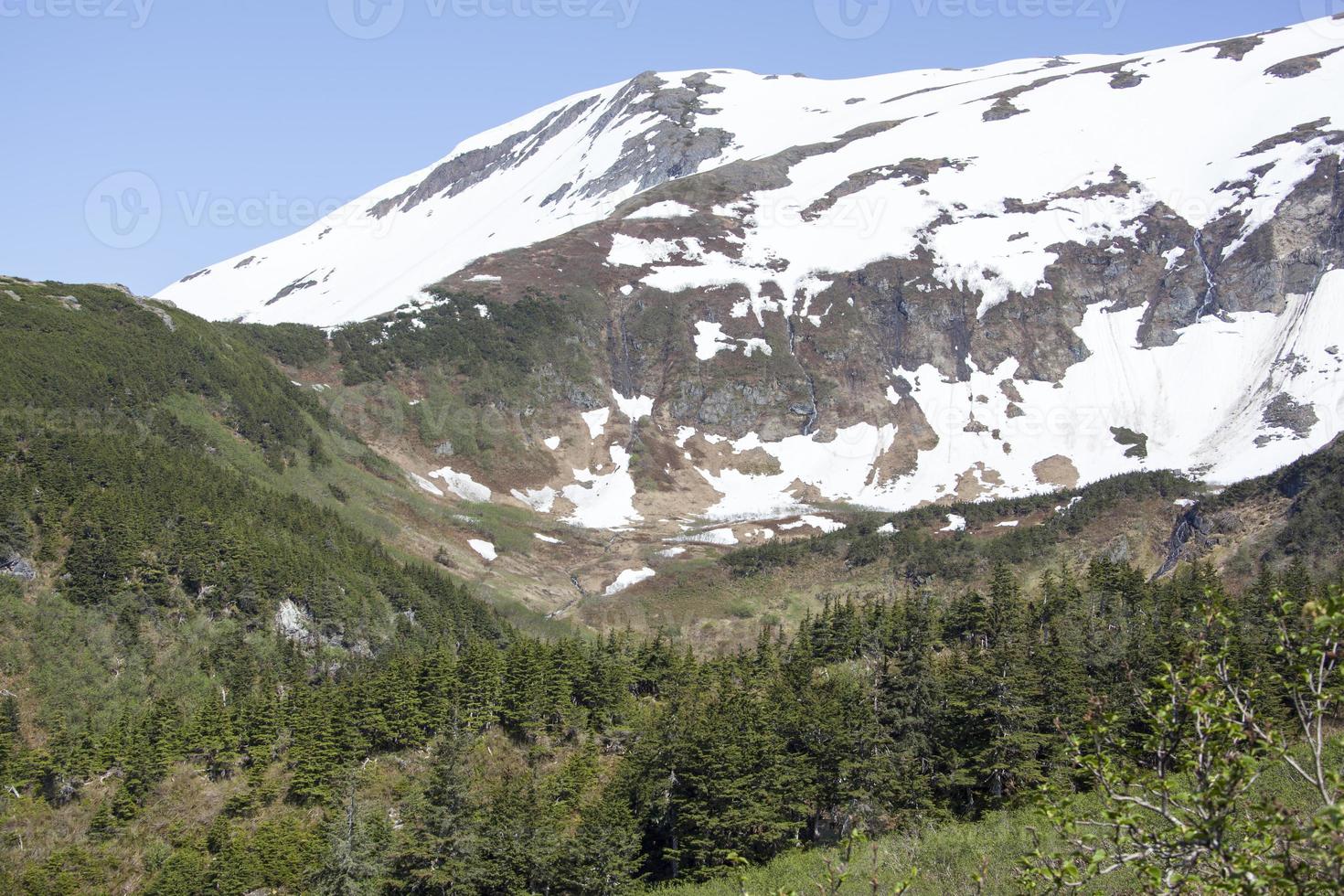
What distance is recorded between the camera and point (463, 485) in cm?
11688

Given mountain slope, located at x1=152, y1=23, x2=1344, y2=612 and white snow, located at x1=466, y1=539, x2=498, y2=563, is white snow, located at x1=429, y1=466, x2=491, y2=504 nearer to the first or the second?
mountain slope, located at x1=152, y1=23, x2=1344, y2=612

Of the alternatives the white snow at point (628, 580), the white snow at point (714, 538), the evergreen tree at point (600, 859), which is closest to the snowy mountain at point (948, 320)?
the white snow at point (714, 538)

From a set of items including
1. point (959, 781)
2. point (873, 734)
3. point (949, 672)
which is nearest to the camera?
point (959, 781)

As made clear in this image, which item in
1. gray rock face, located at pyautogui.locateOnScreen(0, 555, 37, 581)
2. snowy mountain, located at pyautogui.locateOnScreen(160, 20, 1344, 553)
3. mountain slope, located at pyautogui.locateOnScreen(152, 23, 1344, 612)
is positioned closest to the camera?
gray rock face, located at pyautogui.locateOnScreen(0, 555, 37, 581)

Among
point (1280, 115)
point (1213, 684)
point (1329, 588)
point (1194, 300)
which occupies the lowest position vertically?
point (1213, 684)

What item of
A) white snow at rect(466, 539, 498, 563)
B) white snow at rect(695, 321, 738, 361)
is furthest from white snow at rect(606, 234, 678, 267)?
white snow at rect(466, 539, 498, 563)

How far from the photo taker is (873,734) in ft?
119

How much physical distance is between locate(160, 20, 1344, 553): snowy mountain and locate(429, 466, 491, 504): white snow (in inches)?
57.1

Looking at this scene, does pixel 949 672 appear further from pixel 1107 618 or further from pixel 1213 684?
pixel 1213 684

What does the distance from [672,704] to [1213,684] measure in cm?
3848

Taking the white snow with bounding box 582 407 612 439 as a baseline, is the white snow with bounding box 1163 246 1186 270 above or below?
above

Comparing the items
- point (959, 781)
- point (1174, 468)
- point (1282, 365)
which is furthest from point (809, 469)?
point (959, 781)

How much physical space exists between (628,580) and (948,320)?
88.5 metres

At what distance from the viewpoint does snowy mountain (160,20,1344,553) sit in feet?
427
